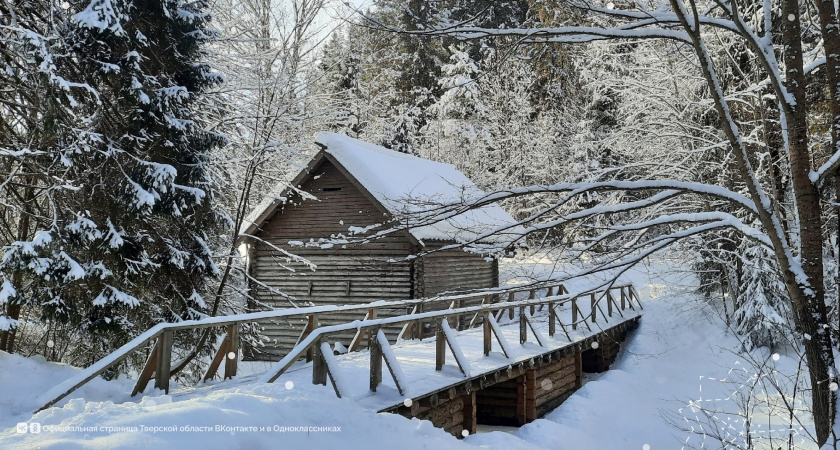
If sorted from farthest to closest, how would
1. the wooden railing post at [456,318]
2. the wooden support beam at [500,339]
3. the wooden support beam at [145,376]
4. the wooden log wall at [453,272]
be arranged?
the wooden log wall at [453,272] < the wooden railing post at [456,318] < the wooden support beam at [500,339] < the wooden support beam at [145,376]

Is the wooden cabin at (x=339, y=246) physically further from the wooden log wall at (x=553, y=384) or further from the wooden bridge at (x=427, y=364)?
the wooden log wall at (x=553, y=384)

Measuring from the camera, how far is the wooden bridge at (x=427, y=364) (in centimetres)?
614

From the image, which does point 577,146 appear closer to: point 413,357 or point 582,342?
point 582,342

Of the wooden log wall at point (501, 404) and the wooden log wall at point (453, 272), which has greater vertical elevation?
the wooden log wall at point (453, 272)

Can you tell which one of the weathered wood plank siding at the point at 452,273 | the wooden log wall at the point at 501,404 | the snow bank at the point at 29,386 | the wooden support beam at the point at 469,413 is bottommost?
the wooden log wall at the point at 501,404

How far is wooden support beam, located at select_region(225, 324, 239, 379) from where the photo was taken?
7.12 metres

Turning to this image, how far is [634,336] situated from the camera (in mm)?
19719

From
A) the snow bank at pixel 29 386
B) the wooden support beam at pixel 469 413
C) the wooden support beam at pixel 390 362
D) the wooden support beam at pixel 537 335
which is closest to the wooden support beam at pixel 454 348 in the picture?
the wooden support beam at pixel 469 413

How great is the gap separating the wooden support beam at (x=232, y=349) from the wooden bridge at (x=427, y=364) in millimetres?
12

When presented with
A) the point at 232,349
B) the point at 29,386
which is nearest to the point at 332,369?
the point at 232,349

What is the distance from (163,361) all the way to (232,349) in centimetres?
112

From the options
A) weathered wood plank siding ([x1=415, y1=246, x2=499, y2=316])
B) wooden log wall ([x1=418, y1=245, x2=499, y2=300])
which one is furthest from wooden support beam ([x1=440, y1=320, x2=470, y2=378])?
weathered wood plank siding ([x1=415, y1=246, x2=499, y2=316])

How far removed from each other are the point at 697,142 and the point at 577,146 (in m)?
13.6

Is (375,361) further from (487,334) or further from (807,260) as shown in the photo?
(807,260)
